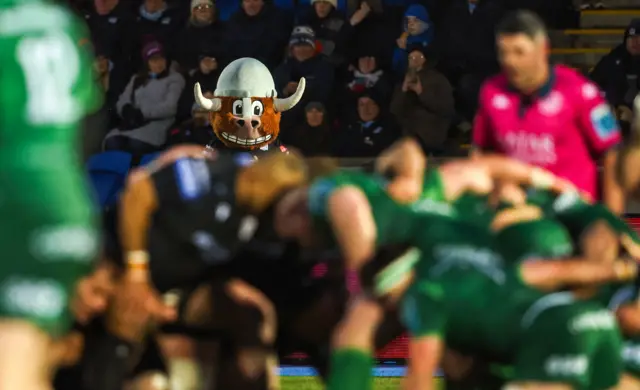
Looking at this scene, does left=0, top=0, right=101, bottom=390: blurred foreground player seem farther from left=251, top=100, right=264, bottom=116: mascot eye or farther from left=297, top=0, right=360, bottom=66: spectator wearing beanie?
left=297, top=0, right=360, bottom=66: spectator wearing beanie

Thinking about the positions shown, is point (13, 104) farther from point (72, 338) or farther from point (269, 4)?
point (269, 4)

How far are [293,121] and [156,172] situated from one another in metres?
6.69

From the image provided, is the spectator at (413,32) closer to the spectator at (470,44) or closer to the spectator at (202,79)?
the spectator at (470,44)

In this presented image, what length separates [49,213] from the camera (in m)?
5.06

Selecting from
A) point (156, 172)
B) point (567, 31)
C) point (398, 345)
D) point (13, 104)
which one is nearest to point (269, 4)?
point (567, 31)

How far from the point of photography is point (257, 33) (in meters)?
13.9

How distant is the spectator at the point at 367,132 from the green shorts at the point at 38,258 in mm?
8269

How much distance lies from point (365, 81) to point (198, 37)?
1700 mm

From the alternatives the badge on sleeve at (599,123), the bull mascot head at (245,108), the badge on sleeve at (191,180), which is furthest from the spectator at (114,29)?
the badge on sleeve at (191,180)

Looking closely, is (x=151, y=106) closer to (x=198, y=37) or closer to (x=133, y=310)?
(x=198, y=37)

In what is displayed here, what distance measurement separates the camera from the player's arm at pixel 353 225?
232 inches

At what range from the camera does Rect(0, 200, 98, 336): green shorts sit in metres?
5.04

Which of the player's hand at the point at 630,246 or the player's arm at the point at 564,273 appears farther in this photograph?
the player's hand at the point at 630,246

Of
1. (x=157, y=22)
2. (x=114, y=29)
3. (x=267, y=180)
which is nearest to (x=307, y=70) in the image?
(x=157, y=22)
